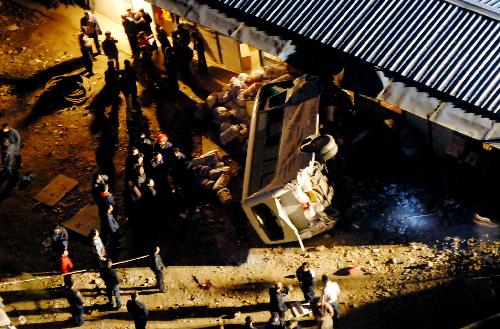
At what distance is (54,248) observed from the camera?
14.4 meters

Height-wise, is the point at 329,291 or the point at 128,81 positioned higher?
the point at 128,81

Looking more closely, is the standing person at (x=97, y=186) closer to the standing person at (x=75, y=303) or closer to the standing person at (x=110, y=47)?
the standing person at (x=75, y=303)

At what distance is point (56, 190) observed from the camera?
16.6 metres

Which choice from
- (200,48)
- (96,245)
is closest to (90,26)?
(200,48)

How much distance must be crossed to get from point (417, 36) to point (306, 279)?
18.0 feet

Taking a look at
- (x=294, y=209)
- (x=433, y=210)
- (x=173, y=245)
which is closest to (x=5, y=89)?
(x=173, y=245)

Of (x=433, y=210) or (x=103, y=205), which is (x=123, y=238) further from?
(x=433, y=210)

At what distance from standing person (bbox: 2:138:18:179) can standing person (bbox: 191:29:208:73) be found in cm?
586

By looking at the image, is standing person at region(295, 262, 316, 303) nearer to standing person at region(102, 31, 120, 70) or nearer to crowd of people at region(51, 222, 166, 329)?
crowd of people at region(51, 222, 166, 329)

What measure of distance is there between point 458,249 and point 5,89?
13.9m

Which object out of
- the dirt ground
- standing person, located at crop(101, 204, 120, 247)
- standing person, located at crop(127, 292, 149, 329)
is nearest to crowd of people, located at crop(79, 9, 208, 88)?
the dirt ground

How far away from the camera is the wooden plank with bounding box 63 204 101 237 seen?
15.8 meters

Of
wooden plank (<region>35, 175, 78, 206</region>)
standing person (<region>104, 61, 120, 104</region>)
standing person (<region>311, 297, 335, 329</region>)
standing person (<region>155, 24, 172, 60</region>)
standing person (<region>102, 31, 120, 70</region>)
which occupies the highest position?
standing person (<region>155, 24, 172, 60</region>)

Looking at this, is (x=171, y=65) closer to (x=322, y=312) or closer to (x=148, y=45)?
(x=148, y=45)
